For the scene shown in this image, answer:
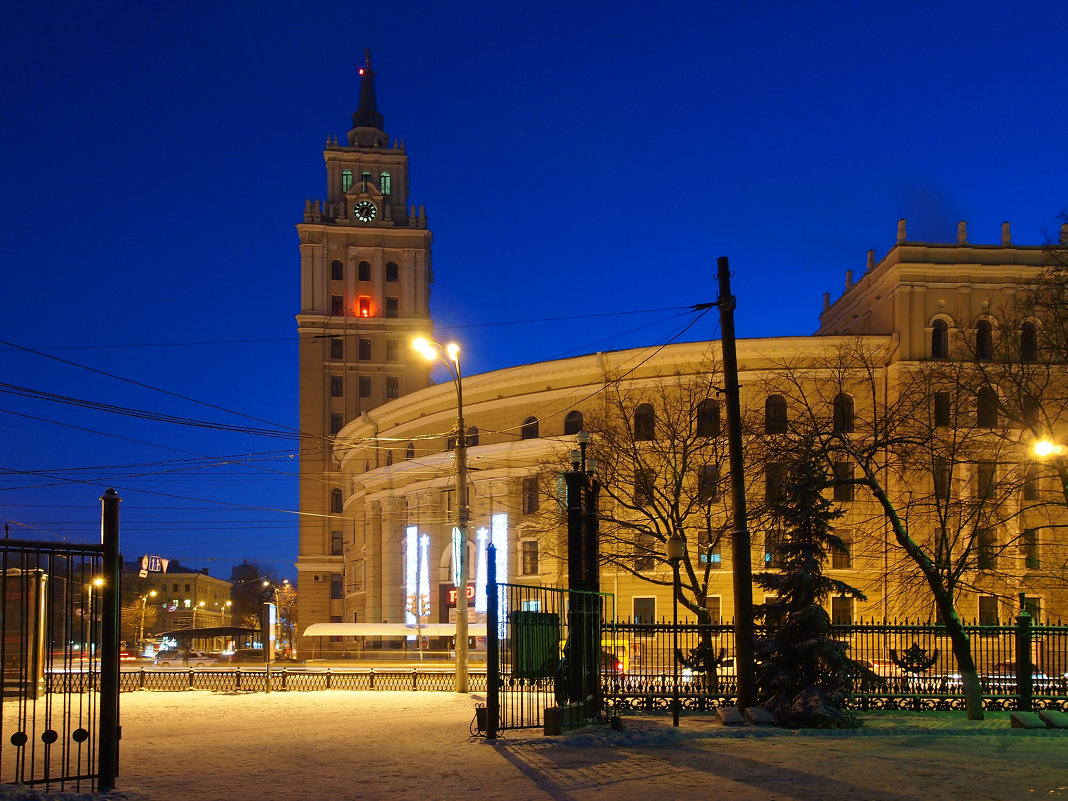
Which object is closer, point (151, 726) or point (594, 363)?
point (151, 726)

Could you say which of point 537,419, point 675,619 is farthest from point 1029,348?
point 537,419

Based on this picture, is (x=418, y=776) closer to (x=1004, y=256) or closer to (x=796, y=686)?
(x=796, y=686)

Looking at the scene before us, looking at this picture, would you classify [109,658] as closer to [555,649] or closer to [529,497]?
[555,649]

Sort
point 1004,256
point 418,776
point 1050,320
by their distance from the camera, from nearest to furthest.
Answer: point 418,776 → point 1050,320 → point 1004,256

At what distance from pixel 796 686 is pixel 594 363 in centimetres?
3882

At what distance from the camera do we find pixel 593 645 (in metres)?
16.8

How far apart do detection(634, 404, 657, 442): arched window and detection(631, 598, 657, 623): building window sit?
33.0 ft

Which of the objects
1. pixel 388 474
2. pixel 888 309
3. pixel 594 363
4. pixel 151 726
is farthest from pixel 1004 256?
pixel 151 726

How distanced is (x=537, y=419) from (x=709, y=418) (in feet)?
53.8

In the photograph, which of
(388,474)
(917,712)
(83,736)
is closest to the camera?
(83,736)

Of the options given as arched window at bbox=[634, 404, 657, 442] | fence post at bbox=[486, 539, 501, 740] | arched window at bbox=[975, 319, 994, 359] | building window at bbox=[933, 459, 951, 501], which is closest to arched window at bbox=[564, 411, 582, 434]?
arched window at bbox=[634, 404, 657, 442]

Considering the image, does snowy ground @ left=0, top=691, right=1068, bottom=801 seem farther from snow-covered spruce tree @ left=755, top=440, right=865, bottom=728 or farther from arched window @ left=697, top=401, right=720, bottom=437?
arched window @ left=697, top=401, right=720, bottom=437

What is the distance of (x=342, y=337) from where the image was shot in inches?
3494

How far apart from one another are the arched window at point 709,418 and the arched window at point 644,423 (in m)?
1.98
